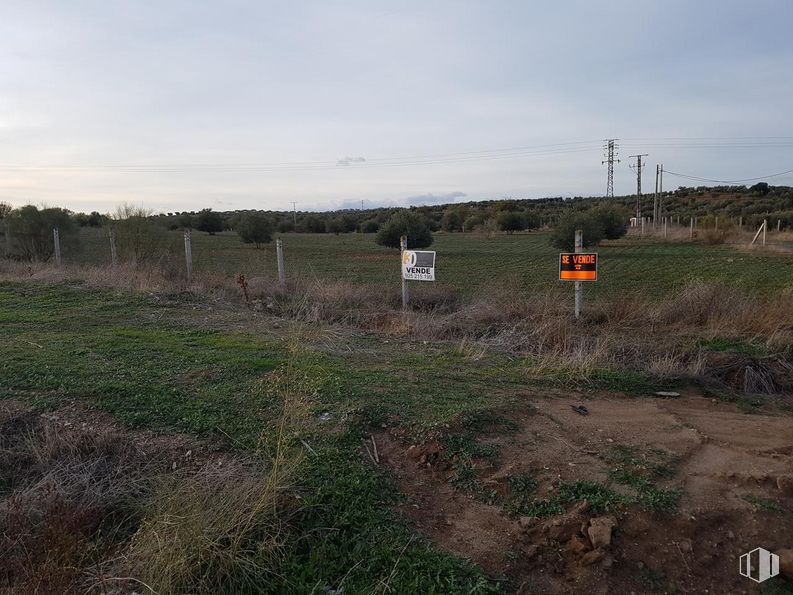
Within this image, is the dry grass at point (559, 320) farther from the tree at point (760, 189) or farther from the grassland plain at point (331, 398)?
the tree at point (760, 189)

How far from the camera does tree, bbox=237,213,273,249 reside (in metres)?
42.2

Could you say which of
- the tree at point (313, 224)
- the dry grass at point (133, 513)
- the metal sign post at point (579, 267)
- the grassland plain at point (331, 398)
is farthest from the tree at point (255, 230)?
the dry grass at point (133, 513)

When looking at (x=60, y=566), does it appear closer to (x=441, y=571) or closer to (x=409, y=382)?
(x=441, y=571)

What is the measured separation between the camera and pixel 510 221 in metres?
57.8

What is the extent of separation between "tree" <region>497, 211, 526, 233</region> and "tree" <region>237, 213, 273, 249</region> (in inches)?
991

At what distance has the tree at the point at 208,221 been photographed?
5764 centimetres

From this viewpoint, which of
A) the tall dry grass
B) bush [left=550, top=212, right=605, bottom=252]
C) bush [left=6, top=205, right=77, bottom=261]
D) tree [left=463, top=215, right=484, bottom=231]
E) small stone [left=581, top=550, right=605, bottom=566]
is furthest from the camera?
tree [left=463, top=215, right=484, bottom=231]

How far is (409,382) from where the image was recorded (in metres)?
5.89

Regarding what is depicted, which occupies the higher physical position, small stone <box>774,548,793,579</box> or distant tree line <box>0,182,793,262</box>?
distant tree line <box>0,182,793,262</box>

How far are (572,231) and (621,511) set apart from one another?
31.0 m

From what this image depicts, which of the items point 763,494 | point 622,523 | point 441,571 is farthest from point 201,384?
point 763,494

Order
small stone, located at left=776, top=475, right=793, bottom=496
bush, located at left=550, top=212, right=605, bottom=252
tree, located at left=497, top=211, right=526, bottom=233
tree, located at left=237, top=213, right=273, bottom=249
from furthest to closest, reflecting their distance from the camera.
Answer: tree, located at left=497, top=211, right=526, bottom=233
tree, located at left=237, top=213, right=273, bottom=249
bush, located at left=550, top=212, right=605, bottom=252
small stone, located at left=776, top=475, right=793, bottom=496

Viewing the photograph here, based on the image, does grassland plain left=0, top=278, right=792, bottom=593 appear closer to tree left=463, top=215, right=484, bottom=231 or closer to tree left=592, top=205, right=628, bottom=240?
tree left=592, top=205, right=628, bottom=240

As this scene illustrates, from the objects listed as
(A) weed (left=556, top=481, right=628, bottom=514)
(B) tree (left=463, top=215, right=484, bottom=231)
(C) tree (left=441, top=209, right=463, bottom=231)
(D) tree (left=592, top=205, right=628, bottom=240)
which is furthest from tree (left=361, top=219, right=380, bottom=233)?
(A) weed (left=556, top=481, right=628, bottom=514)
